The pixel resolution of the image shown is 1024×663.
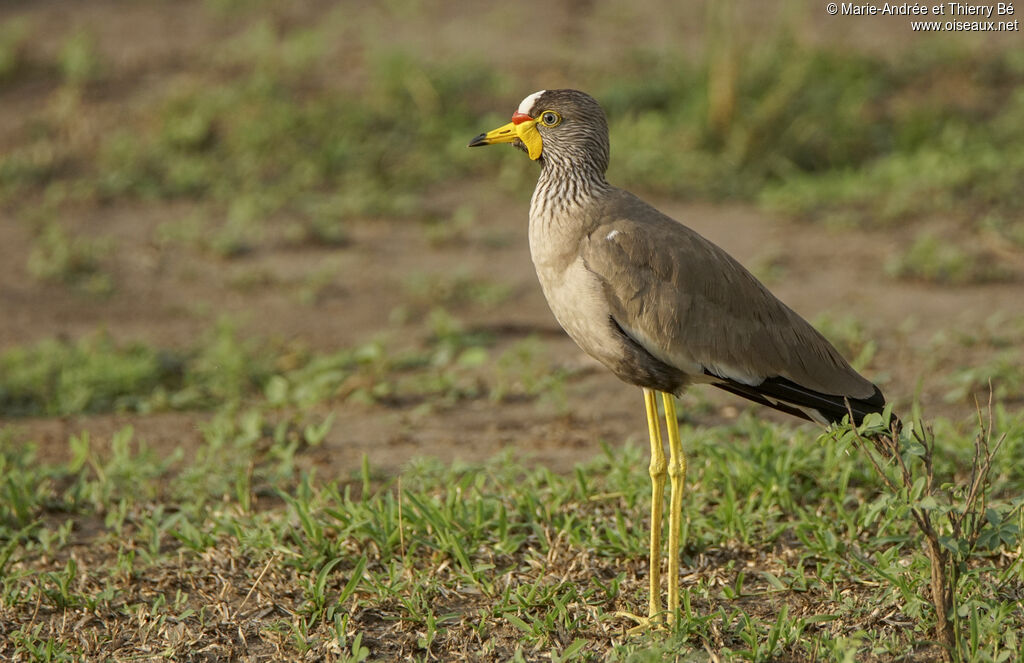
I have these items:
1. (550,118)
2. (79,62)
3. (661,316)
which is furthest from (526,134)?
(79,62)

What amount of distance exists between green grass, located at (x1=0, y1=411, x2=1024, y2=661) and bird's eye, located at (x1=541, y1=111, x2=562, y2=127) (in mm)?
1274

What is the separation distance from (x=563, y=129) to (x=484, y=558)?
4.64 ft

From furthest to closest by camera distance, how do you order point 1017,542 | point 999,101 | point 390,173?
point 999,101
point 390,173
point 1017,542

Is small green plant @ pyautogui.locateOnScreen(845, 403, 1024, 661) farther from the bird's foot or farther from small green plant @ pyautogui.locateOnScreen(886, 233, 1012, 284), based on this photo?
small green plant @ pyautogui.locateOnScreen(886, 233, 1012, 284)

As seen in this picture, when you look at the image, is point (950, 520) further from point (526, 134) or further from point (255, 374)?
point (255, 374)

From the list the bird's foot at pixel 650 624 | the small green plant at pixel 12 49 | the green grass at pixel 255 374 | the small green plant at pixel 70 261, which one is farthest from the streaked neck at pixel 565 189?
the small green plant at pixel 12 49

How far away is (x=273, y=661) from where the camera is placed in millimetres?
3479

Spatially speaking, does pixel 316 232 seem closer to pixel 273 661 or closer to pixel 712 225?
pixel 712 225

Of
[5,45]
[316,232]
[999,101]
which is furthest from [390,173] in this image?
[999,101]

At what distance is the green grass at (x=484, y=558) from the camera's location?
3.49m

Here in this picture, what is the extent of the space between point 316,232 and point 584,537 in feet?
12.4

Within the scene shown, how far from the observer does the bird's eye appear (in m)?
3.86

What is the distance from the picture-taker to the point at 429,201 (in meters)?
7.84

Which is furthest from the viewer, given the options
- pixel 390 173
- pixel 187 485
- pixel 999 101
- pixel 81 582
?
pixel 999 101
